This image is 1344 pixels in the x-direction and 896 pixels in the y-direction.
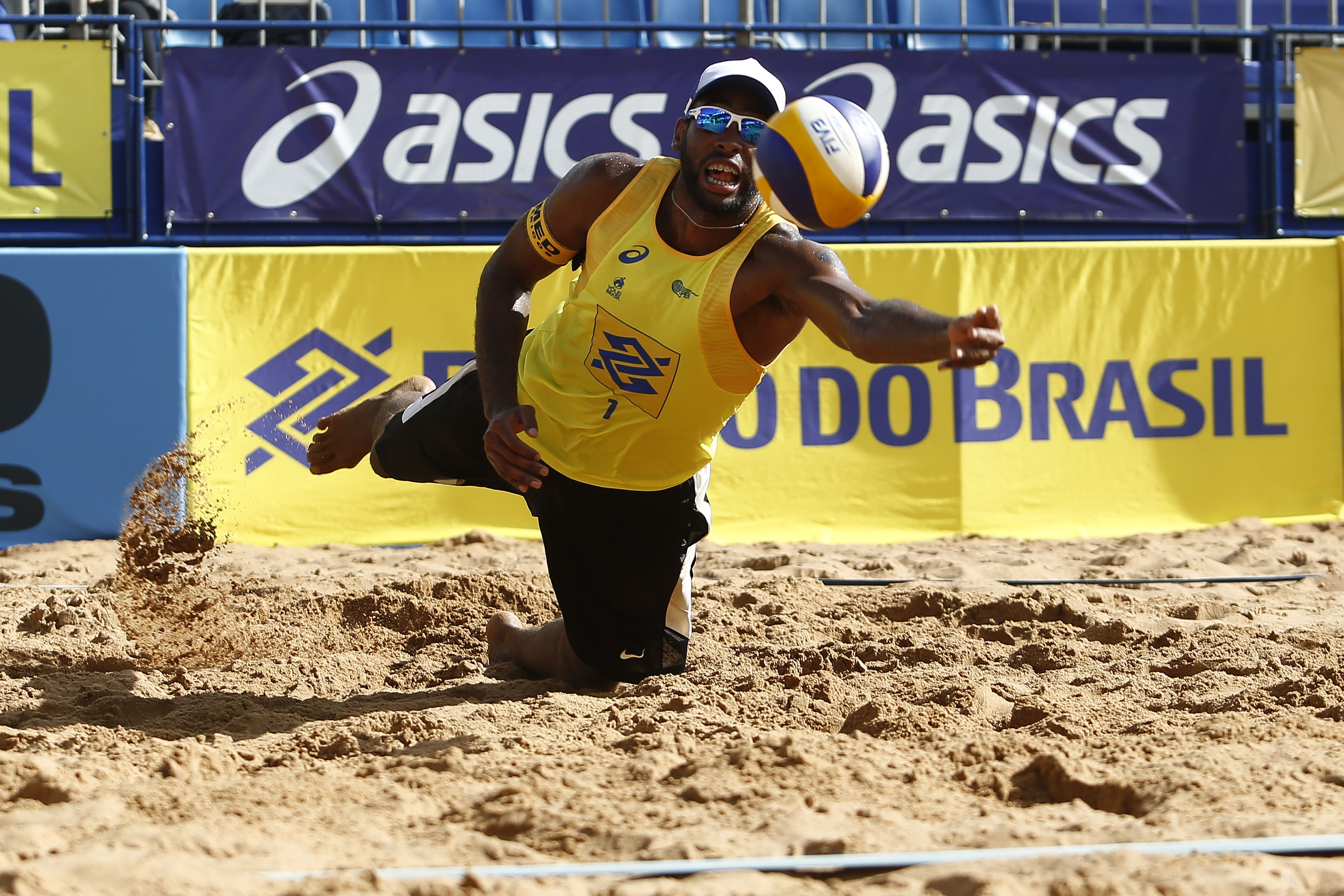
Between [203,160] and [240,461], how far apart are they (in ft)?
5.82

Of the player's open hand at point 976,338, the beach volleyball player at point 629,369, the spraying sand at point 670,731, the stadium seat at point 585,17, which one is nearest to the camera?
the spraying sand at point 670,731

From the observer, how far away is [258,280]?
6.55 metres

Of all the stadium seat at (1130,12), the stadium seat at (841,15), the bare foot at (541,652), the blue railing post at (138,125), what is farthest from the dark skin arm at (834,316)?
the stadium seat at (1130,12)

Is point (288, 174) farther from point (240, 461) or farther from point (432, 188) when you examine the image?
point (240, 461)

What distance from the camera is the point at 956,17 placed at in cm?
816

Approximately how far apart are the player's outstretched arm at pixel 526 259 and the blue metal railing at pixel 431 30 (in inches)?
129

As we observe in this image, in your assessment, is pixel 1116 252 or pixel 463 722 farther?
pixel 1116 252

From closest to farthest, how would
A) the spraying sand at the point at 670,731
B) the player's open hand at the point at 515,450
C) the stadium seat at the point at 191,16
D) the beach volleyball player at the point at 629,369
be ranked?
1. the spraying sand at the point at 670,731
2. the player's open hand at the point at 515,450
3. the beach volleyball player at the point at 629,369
4. the stadium seat at the point at 191,16

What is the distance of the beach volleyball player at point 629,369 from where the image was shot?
346cm

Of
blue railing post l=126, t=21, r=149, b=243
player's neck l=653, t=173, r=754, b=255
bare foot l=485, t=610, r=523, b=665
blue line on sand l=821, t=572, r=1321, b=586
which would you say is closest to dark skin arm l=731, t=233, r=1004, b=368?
player's neck l=653, t=173, r=754, b=255

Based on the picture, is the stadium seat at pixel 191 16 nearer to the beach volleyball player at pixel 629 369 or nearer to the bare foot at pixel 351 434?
the bare foot at pixel 351 434

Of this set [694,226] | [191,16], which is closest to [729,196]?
[694,226]

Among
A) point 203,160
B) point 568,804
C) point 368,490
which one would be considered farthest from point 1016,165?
point 568,804

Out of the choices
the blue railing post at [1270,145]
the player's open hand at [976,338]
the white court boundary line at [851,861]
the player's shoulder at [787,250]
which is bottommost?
the white court boundary line at [851,861]
